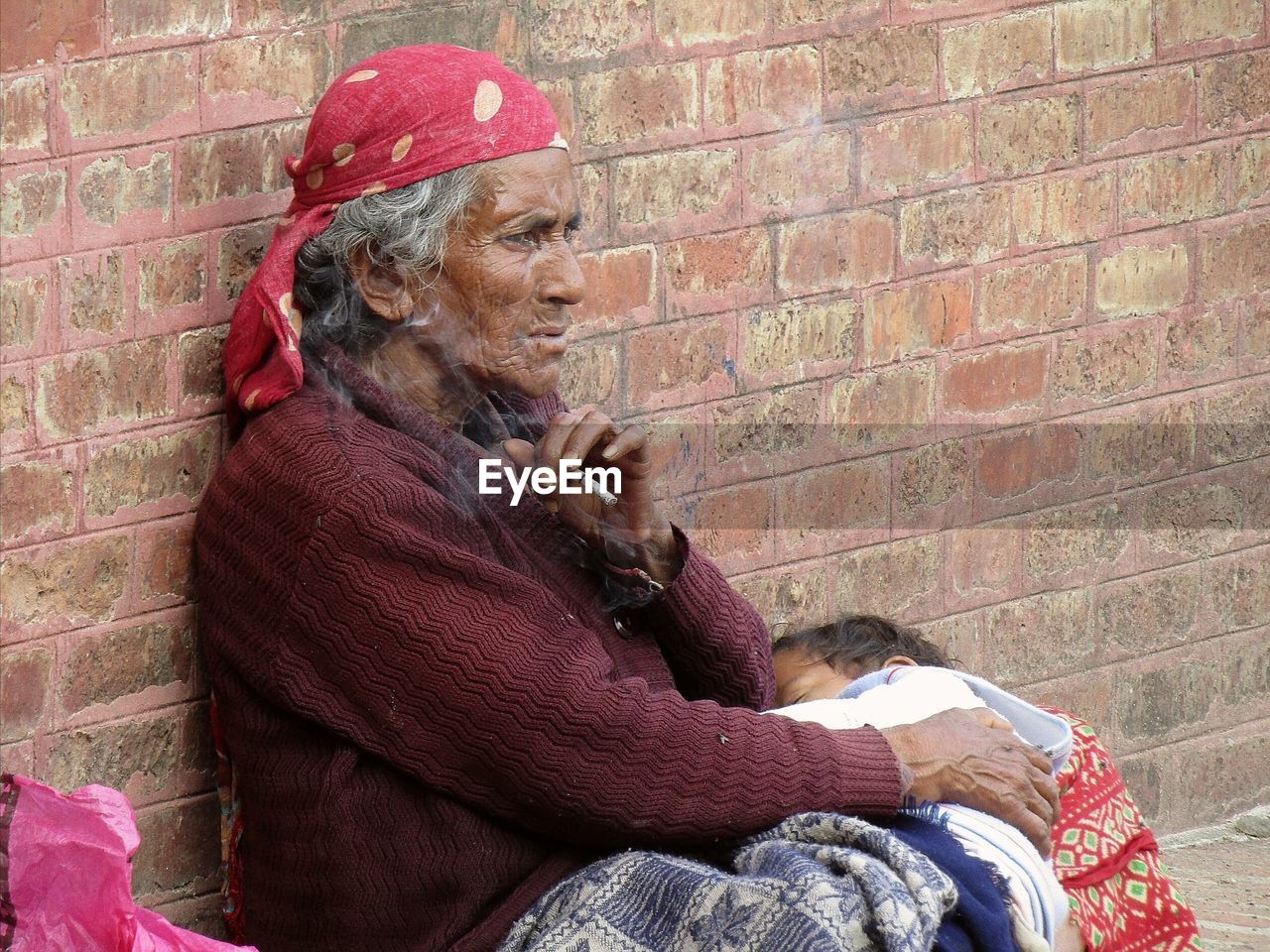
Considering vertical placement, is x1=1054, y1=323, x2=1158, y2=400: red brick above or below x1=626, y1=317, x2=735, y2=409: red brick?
below

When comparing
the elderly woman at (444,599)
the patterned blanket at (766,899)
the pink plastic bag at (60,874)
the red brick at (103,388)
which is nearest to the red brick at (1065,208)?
the elderly woman at (444,599)

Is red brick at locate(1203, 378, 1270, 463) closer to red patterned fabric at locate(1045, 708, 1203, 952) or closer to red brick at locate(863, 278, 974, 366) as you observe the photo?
red brick at locate(863, 278, 974, 366)

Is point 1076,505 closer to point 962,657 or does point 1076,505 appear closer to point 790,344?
point 962,657

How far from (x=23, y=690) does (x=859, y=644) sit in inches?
64.1

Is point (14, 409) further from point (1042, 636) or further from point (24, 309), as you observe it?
point (1042, 636)

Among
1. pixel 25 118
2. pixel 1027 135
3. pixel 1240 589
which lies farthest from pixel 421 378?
pixel 1240 589

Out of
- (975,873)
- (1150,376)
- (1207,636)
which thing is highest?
(1150,376)

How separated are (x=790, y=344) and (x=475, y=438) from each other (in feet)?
3.01

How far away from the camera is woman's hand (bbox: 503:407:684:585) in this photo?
309 cm

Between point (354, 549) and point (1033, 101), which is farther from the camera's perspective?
point (1033, 101)

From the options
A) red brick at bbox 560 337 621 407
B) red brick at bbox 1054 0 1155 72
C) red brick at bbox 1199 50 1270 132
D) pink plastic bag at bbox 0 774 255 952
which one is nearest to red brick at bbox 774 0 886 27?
red brick at bbox 1054 0 1155 72

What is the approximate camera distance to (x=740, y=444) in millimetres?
4043

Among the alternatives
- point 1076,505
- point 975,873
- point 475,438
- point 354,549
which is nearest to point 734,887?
point 975,873

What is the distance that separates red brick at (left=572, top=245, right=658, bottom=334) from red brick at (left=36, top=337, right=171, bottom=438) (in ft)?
3.07
